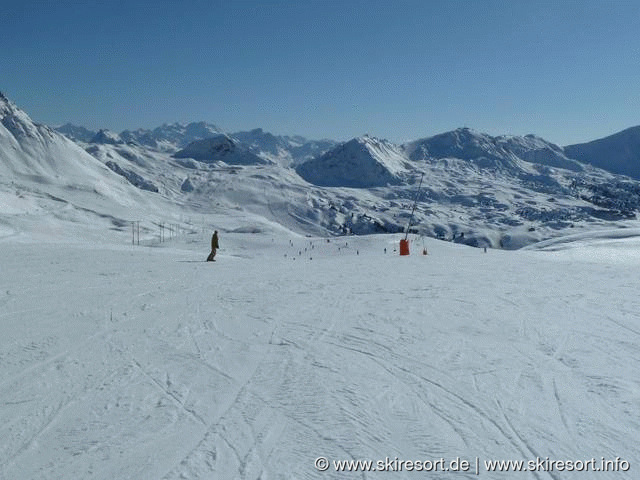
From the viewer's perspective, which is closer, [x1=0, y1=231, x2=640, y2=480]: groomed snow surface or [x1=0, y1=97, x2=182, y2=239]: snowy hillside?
[x1=0, y1=231, x2=640, y2=480]: groomed snow surface

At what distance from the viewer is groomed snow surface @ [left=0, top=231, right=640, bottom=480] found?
191 inches

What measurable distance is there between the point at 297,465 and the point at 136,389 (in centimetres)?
269

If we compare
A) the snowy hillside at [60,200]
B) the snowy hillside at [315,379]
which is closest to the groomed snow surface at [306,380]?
the snowy hillside at [315,379]

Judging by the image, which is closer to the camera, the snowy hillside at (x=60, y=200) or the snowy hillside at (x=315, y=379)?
the snowy hillside at (x=315, y=379)

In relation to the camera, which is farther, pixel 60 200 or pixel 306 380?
pixel 60 200

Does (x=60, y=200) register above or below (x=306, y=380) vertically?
above

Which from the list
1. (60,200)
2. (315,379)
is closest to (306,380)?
(315,379)

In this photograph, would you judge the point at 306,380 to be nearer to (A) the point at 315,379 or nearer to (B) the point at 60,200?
(A) the point at 315,379

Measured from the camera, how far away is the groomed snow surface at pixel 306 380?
4.84 meters

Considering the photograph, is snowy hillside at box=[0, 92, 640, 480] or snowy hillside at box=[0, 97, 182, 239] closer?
snowy hillside at box=[0, 92, 640, 480]

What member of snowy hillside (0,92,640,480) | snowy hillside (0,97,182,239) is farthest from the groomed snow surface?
snowy hillside (0,97,182,239)

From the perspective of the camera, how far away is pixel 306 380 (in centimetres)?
664

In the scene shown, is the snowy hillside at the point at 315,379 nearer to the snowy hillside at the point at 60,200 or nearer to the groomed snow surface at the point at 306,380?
the groomed snow surface at the point at 306,380

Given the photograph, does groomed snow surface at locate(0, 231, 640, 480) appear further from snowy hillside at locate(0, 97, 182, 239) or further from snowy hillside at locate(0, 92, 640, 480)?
snowy hillside at locate(0, 97, 182, 239)
